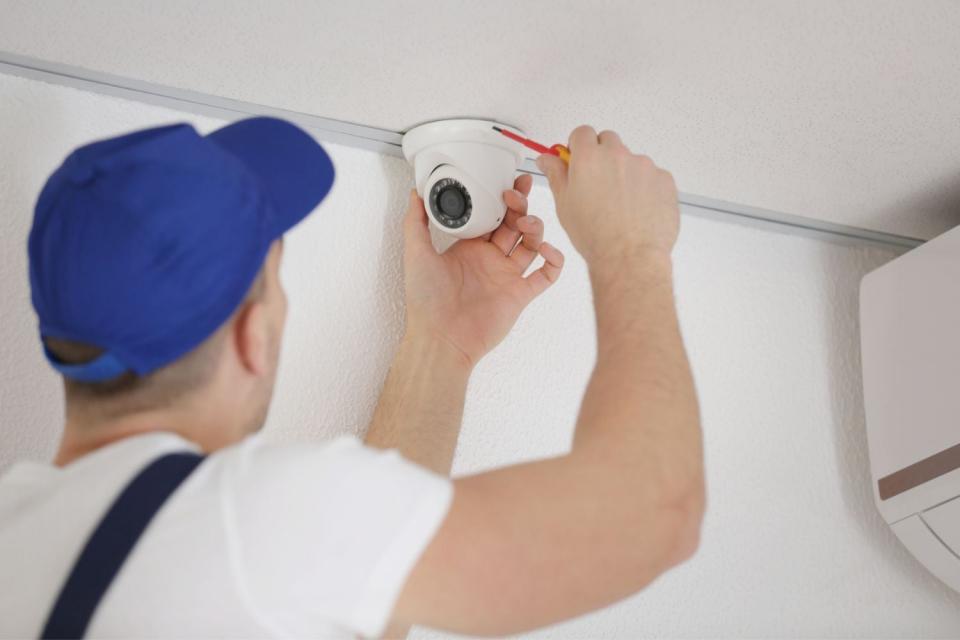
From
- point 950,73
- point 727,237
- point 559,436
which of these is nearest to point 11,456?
point 559,436

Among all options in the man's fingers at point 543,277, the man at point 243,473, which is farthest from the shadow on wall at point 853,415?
the man at point 243,473

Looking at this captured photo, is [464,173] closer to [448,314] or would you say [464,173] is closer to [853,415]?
[448,314]

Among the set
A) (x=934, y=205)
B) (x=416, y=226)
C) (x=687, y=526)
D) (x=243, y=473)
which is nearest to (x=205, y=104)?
(x=416, y=226)

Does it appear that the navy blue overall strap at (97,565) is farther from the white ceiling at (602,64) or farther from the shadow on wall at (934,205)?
the shadow on wall at (934,205)

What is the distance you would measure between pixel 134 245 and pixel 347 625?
324mm

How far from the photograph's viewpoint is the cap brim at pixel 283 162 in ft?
2.67

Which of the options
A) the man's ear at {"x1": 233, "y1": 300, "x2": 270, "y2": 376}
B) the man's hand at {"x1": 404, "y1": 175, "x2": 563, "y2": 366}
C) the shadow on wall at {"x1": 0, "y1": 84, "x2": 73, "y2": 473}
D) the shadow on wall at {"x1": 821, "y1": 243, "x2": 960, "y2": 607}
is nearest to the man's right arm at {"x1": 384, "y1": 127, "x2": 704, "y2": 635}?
the man's ear at {"x1": 233, "y1": 300, "x2": 270, "y2": 376}

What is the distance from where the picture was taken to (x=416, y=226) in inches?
48.0

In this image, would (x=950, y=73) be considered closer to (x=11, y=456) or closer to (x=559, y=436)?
(x=559, y=436)

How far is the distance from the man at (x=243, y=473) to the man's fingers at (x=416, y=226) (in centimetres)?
37

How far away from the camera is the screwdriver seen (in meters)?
1.03

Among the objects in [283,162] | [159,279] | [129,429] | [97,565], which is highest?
[283,162]

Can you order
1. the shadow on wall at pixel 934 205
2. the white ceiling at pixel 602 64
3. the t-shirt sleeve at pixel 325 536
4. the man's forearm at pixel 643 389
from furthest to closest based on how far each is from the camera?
1. the shadow on wall at pixel 934 205
2. the white ceiling at pixel 602 64
3. the man's forearm at pixel 643 389
4. the t-shirt sleeve at pixel 325 536

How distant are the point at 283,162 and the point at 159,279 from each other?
17cm
